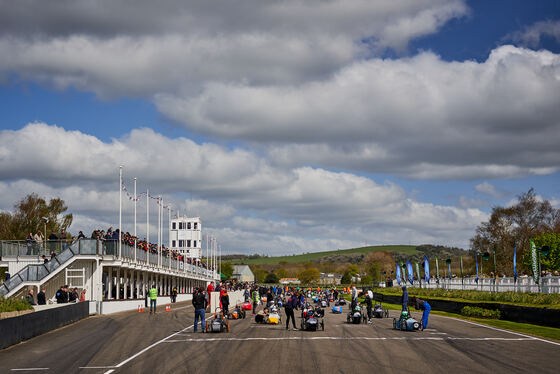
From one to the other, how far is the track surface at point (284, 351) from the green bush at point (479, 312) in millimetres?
5619

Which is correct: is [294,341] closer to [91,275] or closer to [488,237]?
[91,275]

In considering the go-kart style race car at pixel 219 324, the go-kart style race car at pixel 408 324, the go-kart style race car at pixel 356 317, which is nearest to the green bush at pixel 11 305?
the go-kart style race car at pixel 219 324

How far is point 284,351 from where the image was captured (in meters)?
21.0

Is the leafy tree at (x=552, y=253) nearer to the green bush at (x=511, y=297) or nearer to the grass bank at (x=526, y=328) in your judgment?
the green bush at (x=511, y=297)

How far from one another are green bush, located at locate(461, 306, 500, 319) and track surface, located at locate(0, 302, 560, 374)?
5619 millimetres

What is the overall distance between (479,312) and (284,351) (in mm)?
20167

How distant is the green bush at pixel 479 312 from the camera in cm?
3588

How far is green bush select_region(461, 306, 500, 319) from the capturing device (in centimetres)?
3588

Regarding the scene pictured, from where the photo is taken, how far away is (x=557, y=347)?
21734 millimetres

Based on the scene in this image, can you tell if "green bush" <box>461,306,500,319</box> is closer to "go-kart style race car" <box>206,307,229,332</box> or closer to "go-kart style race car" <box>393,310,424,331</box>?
"go-kart style race car" <box>393,310,424,331</box>

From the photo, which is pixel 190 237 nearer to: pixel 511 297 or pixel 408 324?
pixel 511 297

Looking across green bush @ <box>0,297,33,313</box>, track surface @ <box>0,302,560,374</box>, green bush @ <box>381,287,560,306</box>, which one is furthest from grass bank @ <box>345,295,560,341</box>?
green bush @ <box>0,297,33,313</box>

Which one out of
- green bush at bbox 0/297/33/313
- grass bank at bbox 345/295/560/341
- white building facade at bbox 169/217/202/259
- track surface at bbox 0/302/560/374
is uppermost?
white building facade at bbox 169/217/202/259

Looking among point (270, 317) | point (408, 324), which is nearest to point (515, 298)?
point (408, 324)
